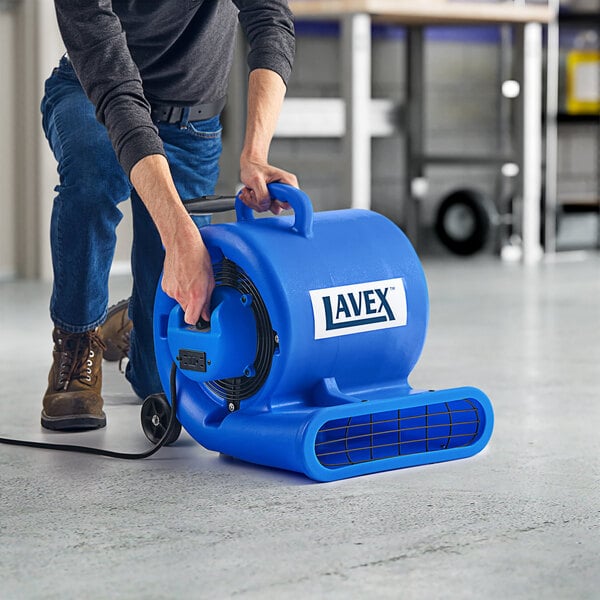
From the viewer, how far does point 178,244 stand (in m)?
1.62

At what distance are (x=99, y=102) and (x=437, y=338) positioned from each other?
1369 millimetres

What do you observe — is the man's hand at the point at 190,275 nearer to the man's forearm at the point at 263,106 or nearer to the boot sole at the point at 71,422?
the man's forearm at the point at 263,106

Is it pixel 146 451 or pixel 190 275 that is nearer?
pixel 190 275

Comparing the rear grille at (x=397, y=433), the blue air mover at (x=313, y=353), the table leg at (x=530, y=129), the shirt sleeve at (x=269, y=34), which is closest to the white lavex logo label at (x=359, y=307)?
the blue air mover at (x=313, y=353)

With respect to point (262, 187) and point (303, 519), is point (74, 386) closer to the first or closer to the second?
point (262, 187)

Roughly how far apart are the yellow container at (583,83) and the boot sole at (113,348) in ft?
9.65

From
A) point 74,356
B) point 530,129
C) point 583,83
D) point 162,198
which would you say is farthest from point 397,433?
point 583,83

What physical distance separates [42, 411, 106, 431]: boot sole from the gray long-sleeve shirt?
0.44 metres

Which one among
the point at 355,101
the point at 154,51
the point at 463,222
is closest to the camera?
the point at 154,51

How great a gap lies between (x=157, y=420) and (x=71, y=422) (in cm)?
19

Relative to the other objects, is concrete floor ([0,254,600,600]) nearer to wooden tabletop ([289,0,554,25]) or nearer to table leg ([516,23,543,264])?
wooden tabletop ([289,0,554,25])

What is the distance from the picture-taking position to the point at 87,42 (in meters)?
1.71

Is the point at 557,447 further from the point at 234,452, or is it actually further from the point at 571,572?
the point at 571,572

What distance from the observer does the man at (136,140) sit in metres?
1.70
